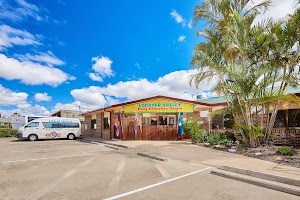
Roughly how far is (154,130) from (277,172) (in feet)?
37.6

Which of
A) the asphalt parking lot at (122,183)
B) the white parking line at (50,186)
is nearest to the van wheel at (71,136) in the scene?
the asphalt parking lot at (122,183)

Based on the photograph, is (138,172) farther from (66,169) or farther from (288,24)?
(288,24)

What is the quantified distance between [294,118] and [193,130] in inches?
239

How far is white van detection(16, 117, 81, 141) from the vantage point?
20.4 meters

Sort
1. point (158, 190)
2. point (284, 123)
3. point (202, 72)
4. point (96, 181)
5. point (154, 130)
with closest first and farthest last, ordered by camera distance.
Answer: point (158, 190) < point (96, 181) < point (202, 72) < point (284, 123) < point (154, 130)

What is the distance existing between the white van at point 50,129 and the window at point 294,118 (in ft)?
61.3

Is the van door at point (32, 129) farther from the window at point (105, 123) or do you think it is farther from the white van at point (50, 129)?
the window at point (105, 123)

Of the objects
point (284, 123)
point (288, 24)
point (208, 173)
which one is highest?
point (288, 24)

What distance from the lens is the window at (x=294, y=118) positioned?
1293 cm

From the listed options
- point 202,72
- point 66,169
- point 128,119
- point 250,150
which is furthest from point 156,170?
point 128,119

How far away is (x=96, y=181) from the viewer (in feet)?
18.8

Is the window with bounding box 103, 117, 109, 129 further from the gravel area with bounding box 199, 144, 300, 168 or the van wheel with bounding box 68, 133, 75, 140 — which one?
the gravel area with bounding box 199, 144, 300, 168

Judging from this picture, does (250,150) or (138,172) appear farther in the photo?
(250,150)

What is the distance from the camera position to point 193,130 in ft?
48.3
